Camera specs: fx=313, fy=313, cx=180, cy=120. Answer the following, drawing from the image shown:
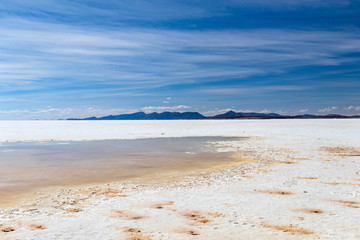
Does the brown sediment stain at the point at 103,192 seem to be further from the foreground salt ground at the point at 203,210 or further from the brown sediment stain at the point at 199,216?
the brown sediment stain at the point at 199,216

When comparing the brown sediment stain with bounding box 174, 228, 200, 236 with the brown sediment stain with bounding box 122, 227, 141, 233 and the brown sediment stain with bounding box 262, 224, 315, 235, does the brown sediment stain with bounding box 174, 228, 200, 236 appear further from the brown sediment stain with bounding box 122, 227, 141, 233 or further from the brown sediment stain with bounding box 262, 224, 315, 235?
the brown sediment stain with bounding box 262, 224, 315, 235

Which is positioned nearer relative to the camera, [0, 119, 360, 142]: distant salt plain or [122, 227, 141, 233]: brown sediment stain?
[122, 227, 141, 233]: brown sediment stain

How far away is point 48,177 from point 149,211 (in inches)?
234

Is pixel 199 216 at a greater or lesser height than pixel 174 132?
lesser

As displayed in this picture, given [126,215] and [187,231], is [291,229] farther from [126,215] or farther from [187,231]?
[126,215]

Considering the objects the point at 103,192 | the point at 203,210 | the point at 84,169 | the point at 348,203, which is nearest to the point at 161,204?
the point at 203,210

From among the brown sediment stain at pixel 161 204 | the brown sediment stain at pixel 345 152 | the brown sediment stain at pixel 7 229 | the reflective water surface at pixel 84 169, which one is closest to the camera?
the brown sediment stain at pixel 7 229

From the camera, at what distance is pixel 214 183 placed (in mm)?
10023

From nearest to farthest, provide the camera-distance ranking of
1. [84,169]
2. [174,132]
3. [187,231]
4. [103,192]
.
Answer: [187,231] → [103,192] → [84,169] → [174,132]

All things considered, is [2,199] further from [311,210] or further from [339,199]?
[339,199]

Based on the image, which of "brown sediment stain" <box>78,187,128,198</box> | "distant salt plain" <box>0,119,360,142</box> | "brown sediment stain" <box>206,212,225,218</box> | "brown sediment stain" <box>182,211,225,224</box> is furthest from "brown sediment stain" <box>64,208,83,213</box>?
"distant salt plain" <box>0,119,360,142</box>

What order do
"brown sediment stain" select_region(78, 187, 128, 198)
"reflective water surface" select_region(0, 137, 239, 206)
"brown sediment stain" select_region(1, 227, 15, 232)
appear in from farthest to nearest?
1. "reflective water surface" select_region(0, 137, 239, 206)
2. "brown sediment stain" select_region(78, 187, 128, 198)
3. "brown sediment stain" select_region(1, 227, 15, 232)

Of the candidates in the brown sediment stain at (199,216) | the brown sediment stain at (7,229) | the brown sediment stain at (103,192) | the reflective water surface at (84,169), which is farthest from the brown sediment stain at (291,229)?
the reflective water surface at (84,169)

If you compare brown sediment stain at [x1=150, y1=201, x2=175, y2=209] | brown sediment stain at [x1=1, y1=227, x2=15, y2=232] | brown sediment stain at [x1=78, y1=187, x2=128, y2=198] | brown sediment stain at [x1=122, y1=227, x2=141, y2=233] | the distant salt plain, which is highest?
the distant salt plain
